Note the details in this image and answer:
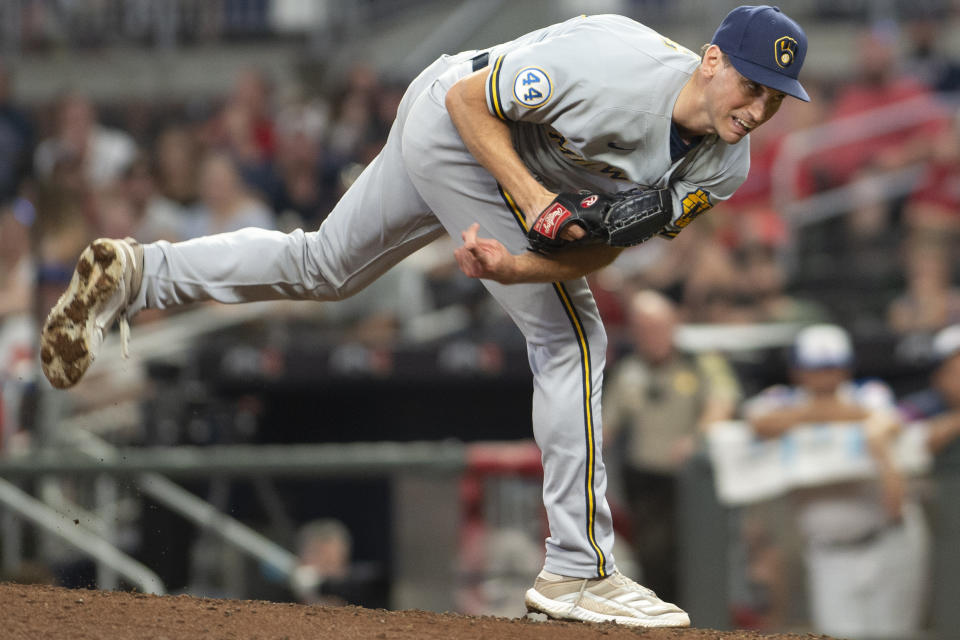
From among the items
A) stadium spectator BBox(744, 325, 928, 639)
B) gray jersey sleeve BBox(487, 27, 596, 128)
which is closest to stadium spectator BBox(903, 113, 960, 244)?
stadium spectator BBox(744, 325, 928, 639)

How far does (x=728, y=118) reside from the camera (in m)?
3.41

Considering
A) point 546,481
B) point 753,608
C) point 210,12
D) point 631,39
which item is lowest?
point 753,608

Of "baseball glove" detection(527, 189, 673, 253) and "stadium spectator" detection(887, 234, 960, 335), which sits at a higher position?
"baseball glove" detection(527, 189, 673, 253)

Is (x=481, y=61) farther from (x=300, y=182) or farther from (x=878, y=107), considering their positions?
(x=878, y=107)

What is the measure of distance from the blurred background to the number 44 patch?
10.3 ft

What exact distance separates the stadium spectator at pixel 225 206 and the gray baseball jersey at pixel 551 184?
4.44m

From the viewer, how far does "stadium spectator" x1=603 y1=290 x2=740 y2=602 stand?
6.68m

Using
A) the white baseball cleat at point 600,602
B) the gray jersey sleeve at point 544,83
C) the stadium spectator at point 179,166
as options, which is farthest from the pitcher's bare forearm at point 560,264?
the stadium spectator at point 179,166

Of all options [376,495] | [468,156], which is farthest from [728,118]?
[376,495]

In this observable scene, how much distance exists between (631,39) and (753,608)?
3.38 meters

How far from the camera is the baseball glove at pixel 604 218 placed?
3420mm

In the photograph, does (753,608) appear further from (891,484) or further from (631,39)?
(631,39)

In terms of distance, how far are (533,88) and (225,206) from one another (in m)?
5.44

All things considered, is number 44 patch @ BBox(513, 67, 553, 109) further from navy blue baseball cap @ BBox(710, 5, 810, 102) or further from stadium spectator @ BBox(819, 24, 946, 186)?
stadium spectator @ BBox(819, 24, 946, 186)
